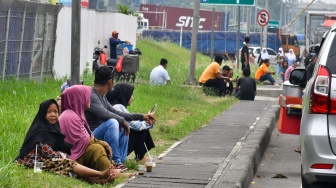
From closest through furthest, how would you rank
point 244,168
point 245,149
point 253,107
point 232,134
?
point 244,168
point 245,149
point 232,134
point 253,107

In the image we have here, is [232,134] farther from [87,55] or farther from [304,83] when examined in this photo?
[87,55]

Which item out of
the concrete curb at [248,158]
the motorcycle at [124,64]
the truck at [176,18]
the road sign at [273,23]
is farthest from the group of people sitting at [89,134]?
the truck at [176,18]

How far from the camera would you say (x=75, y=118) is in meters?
10.8

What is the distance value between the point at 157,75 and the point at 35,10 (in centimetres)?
535

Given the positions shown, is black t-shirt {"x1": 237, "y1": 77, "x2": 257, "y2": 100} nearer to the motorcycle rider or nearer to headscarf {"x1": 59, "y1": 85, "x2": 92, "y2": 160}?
the motorcycle rider

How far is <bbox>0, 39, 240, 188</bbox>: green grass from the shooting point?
951cm

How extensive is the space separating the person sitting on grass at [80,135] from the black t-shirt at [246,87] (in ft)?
53.7

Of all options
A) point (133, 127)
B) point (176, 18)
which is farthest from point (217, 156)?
point (176, 18)

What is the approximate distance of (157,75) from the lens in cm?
2705

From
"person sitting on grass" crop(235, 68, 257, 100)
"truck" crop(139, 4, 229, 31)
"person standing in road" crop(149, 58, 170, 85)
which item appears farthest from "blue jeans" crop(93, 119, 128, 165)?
"truck" crop(139, 4, 229, 31)

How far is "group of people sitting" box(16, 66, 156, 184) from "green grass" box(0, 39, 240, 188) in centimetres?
20

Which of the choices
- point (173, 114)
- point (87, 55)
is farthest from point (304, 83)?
point (87, 55)

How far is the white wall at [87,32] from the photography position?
2570 cm

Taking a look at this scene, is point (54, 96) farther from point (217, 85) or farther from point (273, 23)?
point (273, 23)
